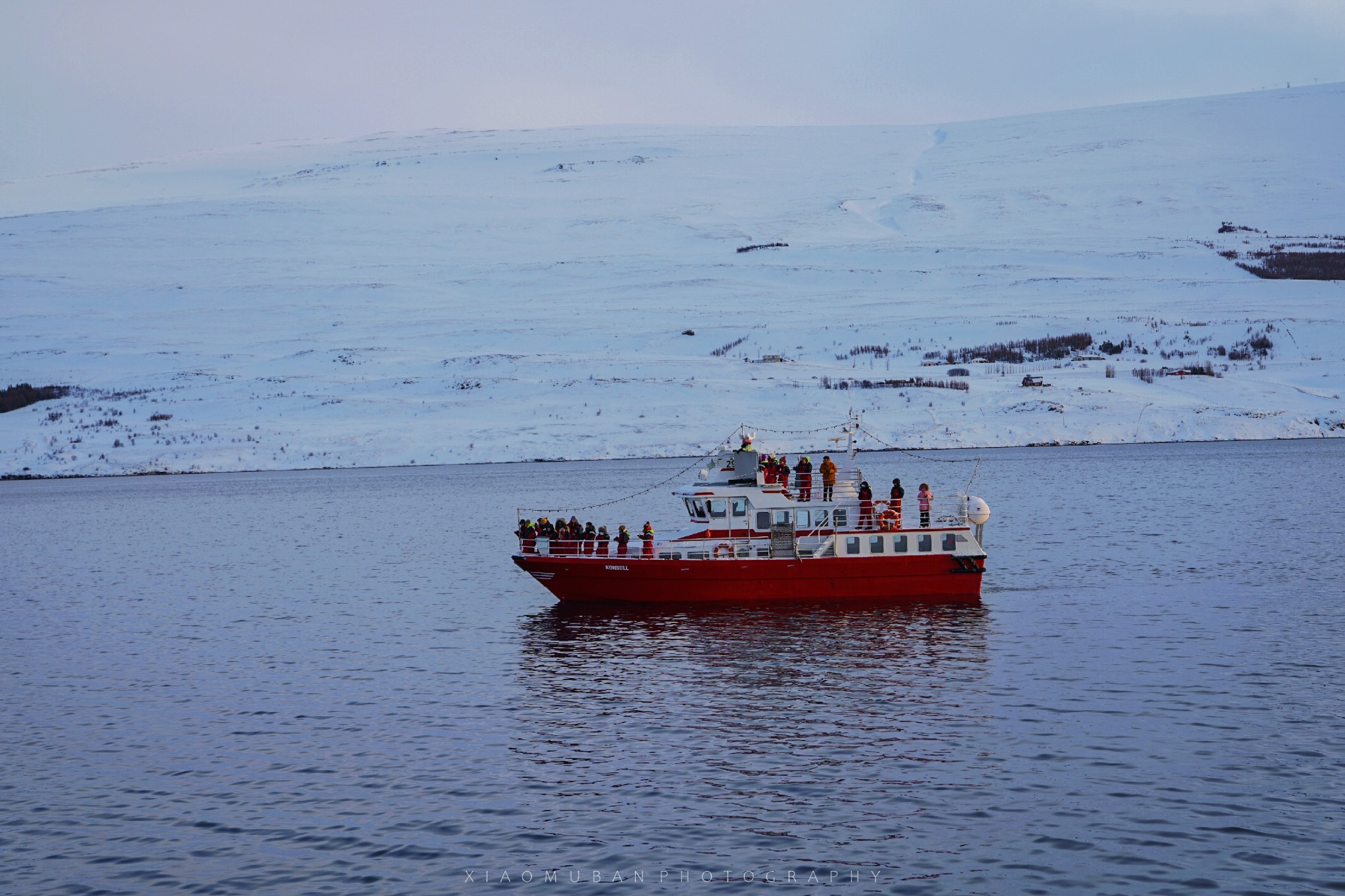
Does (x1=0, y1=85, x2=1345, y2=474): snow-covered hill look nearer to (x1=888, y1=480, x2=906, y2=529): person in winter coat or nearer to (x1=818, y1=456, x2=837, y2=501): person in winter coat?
(x1=888, y1=480, x2=906, y2=529): person in winter coat

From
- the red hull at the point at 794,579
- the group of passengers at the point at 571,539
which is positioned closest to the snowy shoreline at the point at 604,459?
the group of passengers at the point at 571,539

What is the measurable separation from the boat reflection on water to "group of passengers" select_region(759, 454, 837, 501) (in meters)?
4.83

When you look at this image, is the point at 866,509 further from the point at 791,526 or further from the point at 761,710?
the point at 761,710

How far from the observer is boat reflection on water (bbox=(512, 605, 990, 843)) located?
70.9ft

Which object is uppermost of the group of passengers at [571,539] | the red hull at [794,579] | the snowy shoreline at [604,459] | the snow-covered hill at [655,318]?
the snow-covered hill at [655,318]

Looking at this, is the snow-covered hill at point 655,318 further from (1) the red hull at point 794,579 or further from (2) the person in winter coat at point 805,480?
(1) the red hull at point 794,579

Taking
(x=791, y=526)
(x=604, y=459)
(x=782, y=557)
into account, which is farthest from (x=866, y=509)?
(x=604, y=459)

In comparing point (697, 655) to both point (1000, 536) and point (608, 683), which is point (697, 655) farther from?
point (1000, 536)

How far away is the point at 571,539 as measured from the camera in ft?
137

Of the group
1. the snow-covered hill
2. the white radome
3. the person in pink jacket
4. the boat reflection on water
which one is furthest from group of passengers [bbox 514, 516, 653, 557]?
the snow-covered hill

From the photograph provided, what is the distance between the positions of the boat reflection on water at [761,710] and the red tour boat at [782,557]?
6.09 feet

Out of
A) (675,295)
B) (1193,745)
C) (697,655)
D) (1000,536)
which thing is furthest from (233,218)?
(1193,745)

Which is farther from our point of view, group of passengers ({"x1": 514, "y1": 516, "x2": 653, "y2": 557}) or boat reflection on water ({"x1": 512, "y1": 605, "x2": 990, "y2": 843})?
group of passengers ({"x1": 514, "y1": 516, "x2": 653, "y2": 557})

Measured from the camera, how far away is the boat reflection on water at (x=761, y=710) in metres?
21.6
